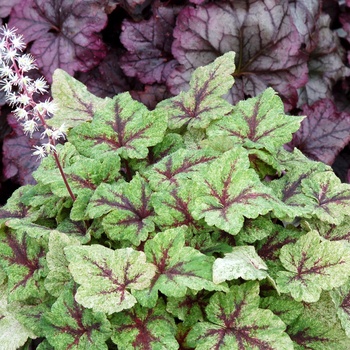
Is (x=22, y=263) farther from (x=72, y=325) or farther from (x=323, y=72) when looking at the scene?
(x=323, y=72)

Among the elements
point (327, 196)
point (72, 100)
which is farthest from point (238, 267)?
point (72, 100)

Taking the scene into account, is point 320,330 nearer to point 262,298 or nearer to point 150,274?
point 262,298

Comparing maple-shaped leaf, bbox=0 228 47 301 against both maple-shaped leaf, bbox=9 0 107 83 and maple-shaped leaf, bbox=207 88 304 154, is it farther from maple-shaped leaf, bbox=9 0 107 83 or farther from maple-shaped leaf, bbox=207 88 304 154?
maple-shaped leaf, bbox=9 0 107 83

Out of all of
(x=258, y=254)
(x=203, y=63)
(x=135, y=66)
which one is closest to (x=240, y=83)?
(x=203, y=63)

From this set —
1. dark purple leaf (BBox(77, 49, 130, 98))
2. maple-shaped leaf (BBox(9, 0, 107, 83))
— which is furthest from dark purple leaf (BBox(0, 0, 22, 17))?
dark purple leaf (BBox(77, 49, 130, 98))

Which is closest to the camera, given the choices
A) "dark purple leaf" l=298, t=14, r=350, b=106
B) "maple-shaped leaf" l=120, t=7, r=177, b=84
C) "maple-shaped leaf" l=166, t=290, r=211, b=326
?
"maple-shaped leaf" l=166, t=290, r=211, b=326

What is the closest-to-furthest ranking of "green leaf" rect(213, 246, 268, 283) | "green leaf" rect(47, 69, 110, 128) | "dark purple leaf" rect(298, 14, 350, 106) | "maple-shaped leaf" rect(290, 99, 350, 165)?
"green leaf" rect(213, 246, 268, 283), "green leaf" rect(47, 69, 110, 128), "maple-shaped leaf" rect(290, 99, 350, 165), "dark purple leaf" rect(298, 14, 350, 106)

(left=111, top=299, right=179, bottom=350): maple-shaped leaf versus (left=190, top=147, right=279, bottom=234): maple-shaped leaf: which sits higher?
(left=190, top=147, right=279, bottom=234): maple-shaped leaf
